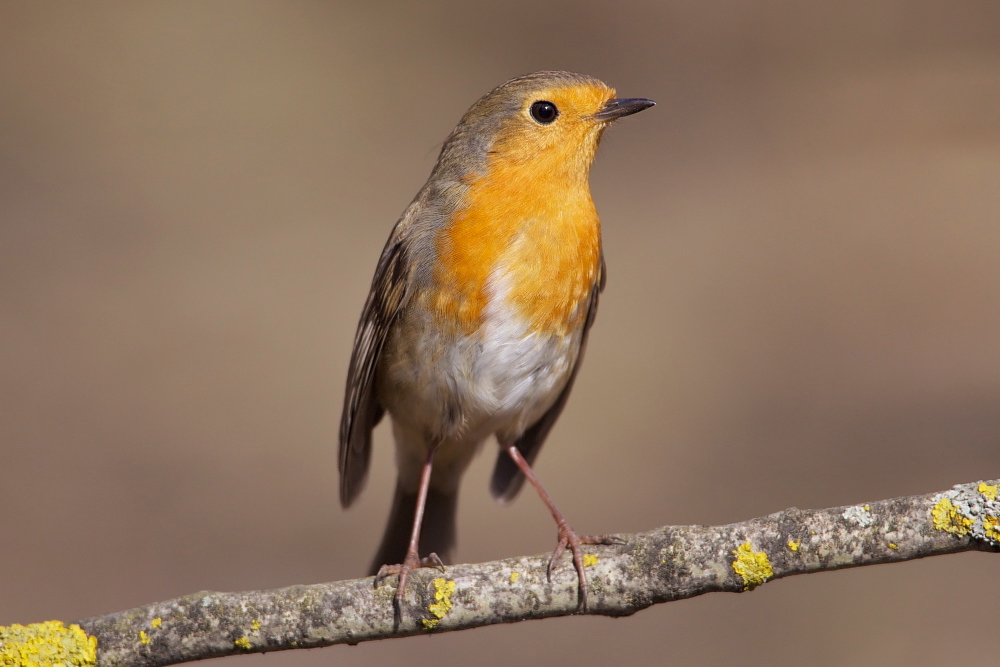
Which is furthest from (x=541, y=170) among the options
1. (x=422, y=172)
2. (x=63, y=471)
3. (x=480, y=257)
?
(x=422, y=172)

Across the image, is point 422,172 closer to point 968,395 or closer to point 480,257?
point 968,395

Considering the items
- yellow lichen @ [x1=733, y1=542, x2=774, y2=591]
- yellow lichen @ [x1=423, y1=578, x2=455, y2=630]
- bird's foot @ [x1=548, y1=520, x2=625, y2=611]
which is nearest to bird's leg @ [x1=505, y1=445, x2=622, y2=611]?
bird's foot @ [x1=548, y1=520, x2=625, y2=611]

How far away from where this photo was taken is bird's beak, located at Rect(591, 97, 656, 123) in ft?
9.07

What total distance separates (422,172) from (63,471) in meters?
3.43

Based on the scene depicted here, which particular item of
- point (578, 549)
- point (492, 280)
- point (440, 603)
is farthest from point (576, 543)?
point (492, 280)

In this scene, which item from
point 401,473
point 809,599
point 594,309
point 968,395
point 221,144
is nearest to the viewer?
point 594,309

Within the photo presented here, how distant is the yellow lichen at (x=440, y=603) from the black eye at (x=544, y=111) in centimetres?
140

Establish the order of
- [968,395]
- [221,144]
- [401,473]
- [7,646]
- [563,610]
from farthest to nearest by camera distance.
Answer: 1. [221,144]
2. [968,395]
3. [401,473]
4. [563,610]
5. [7,646]

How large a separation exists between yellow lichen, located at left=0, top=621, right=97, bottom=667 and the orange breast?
4.06ft

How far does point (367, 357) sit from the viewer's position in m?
2.92

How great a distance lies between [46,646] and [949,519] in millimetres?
1920

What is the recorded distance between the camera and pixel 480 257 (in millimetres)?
2629

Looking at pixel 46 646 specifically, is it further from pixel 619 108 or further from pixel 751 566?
pixel 619 108

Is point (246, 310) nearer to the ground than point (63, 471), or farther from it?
farther from it
